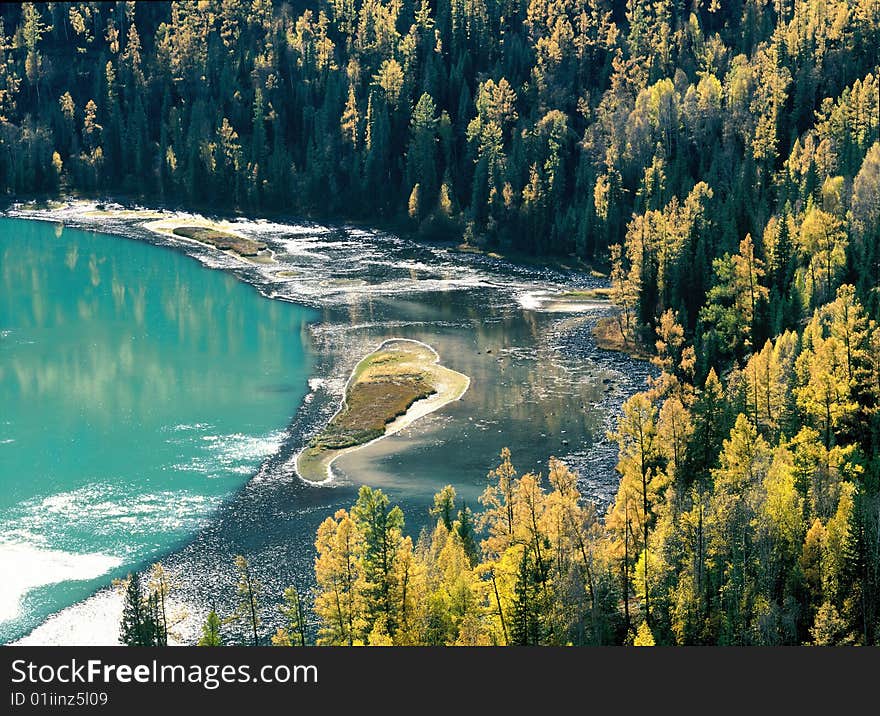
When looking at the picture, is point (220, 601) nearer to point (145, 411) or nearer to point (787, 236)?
point (145, 411)

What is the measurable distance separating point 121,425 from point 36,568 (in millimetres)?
36877

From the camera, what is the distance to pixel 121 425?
139 meters

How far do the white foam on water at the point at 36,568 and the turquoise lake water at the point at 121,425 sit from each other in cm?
14

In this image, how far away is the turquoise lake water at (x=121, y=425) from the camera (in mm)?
106087

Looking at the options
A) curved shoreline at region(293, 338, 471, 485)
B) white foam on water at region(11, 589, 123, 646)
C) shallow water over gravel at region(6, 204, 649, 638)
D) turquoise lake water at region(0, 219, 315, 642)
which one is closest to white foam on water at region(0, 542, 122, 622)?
turquoise lake water at region(0, 219, 315, 642)

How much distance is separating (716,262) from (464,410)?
4104 cm

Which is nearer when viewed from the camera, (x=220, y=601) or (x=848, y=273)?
(x=220, y=601)

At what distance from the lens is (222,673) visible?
42625mm

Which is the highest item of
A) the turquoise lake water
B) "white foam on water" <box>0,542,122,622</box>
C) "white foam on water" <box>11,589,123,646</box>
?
the turquoise lake water

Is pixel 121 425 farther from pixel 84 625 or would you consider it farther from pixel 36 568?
pixel 84 625

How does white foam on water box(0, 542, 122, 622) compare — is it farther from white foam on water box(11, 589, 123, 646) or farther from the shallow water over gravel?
the shallow water over gravel

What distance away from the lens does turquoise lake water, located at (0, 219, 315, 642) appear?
Answer: 106 m

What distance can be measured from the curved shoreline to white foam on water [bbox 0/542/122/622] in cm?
2471

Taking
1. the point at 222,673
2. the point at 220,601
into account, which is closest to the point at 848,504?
the point at 220,601
